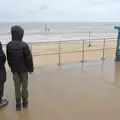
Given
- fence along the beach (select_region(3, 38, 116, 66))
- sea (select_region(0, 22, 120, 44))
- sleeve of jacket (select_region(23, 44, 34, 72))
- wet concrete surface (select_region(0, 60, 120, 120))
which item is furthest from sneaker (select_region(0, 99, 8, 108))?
sea (select_region(0, 22, 120, 44))

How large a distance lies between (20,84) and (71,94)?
3.25ft

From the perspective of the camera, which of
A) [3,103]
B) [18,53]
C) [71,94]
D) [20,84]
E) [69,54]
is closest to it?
[18,53]

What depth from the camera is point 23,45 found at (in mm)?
3346

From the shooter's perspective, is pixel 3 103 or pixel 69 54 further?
pixel 69 54

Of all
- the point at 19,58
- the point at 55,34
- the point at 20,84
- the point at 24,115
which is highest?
the point at 19,58

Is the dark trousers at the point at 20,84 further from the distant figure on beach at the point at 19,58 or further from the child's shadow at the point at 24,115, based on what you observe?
the child's shadow at the point at 24,115

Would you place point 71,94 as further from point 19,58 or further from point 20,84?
point 19,58

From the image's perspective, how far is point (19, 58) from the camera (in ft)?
11.1

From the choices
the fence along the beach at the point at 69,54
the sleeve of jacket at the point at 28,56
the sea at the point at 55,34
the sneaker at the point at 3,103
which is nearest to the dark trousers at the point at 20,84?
the sleeve of jacket at the point at 28,56

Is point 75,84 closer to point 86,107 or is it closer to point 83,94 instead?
point 83,94

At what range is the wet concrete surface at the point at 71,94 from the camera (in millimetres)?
3395

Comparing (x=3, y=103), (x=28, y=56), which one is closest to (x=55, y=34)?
(x=3, y=103)

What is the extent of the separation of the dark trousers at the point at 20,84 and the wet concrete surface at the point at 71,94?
19cm

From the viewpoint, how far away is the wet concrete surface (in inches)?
134
